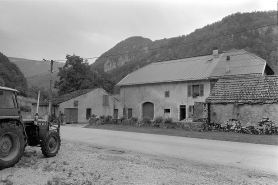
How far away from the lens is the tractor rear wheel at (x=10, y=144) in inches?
257

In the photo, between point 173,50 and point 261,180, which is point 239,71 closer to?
point 261,180

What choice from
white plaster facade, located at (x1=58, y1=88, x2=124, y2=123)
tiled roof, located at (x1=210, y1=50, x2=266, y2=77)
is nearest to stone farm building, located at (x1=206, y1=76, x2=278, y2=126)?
tiled roof, located at (x1=210, y1=50, x2=266, y2=77)

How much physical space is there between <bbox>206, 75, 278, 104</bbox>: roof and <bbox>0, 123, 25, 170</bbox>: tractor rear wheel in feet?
53.4

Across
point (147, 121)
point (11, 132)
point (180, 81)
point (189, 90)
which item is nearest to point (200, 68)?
point (180, 81)

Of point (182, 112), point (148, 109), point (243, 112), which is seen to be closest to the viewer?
point (243, 112)

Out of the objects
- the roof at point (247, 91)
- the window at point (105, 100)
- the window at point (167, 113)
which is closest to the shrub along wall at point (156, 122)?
the roof at point (247, 91)

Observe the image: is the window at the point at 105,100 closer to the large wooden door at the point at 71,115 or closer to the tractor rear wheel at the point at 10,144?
the large wooden door at the point at 71,115

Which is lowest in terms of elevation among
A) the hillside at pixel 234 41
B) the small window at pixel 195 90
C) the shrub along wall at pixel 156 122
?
the shrub along wall at pixel 156 122

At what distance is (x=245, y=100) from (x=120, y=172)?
604 inches

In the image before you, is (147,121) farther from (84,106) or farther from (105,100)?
(105,100)

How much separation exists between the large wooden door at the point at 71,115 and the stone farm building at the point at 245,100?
58.8 feet

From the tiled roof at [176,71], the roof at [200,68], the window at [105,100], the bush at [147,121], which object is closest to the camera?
the bush at [147,121]

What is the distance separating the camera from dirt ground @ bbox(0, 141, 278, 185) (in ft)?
18.3

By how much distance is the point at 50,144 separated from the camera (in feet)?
27.0
